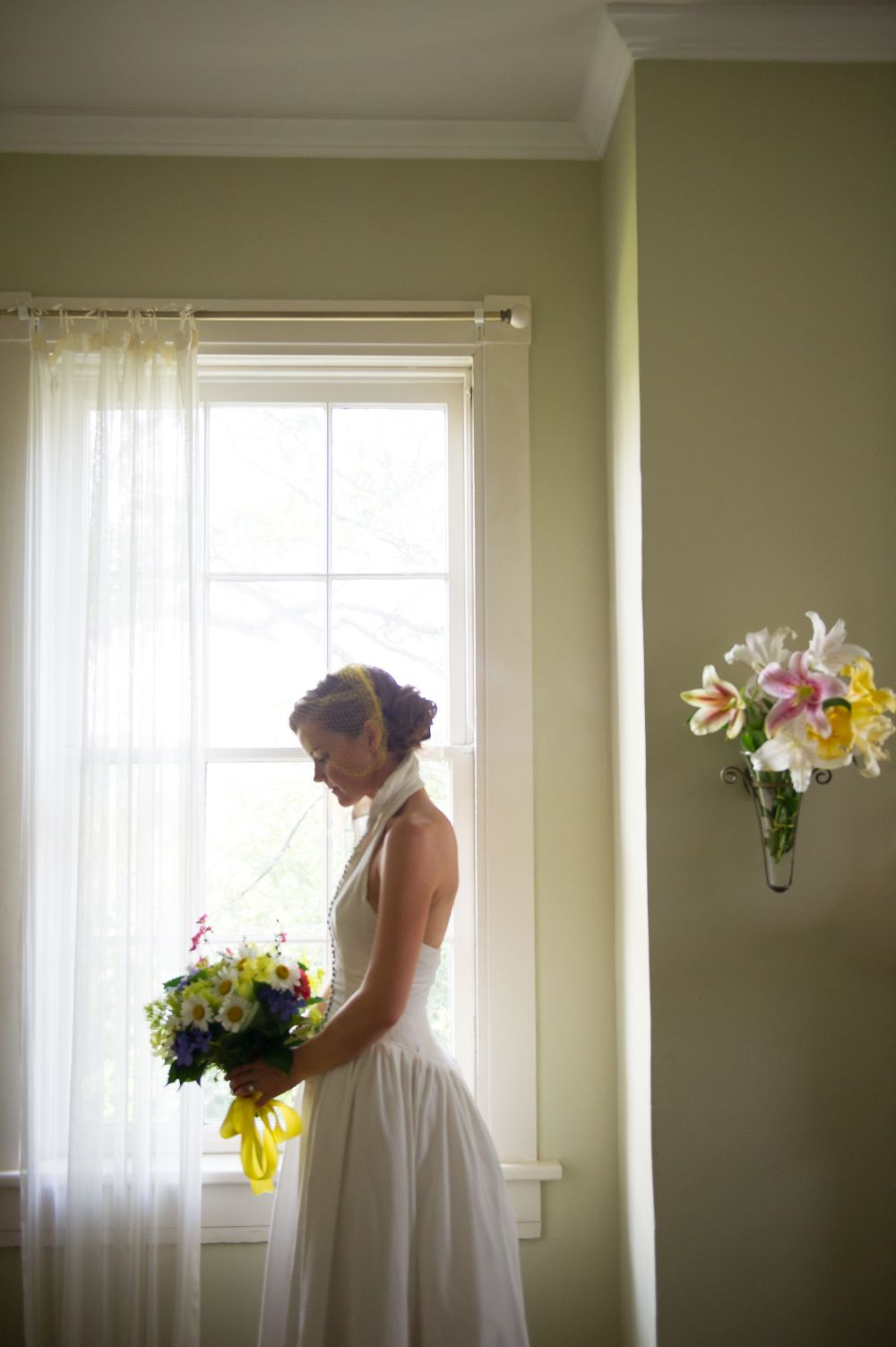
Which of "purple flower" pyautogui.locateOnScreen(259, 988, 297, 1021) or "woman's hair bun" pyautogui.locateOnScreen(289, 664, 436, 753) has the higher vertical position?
"woman's hair bun" pyautogui.locateOnScreen(289, 664, 436, 753)

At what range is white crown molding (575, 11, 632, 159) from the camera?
2.32 metres

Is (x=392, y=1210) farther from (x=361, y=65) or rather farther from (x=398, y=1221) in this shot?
(x=361, y=65)

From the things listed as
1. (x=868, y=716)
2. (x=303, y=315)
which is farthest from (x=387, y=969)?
(x=303, y=315)

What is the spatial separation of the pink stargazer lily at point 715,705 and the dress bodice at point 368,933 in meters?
0.56

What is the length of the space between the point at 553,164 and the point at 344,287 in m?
0.59

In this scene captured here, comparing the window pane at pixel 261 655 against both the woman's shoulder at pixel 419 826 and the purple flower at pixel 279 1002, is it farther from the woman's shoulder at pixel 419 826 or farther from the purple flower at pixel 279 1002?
the purple flower at pixel 279 1002

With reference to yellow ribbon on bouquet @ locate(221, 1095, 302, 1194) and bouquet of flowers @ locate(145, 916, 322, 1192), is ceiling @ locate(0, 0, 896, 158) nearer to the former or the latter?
bouquet of flowers @ locate(145, 916, 322, 1192)

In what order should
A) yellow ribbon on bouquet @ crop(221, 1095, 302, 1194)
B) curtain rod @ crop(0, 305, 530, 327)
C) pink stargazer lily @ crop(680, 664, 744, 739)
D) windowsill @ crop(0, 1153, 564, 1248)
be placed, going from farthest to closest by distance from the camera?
1. curtain rod @ crop(0, 305, 530, 327)
2. windowsill @ crop(0, 1153, 564, 1248)
3. yellow ribbon on bouquet @ crop(221, 1095, 302, 1194)
4. pink stargazer lily @ crop(680, 664, 744, 739)

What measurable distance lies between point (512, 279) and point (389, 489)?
58 centimetres

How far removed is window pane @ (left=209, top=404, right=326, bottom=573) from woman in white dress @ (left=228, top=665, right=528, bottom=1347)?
63cm

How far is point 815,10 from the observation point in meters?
2.25

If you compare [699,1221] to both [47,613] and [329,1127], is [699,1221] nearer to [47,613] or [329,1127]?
[329,1127]

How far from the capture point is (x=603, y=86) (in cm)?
248

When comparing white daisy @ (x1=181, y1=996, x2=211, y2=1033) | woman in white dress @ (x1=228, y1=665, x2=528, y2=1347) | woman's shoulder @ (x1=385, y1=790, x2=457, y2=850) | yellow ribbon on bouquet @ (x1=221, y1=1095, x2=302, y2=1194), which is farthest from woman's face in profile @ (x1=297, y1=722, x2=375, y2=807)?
yellow ribbon on bouquet @ (x1=221, y1=1095, x2=302, y2=1194)
